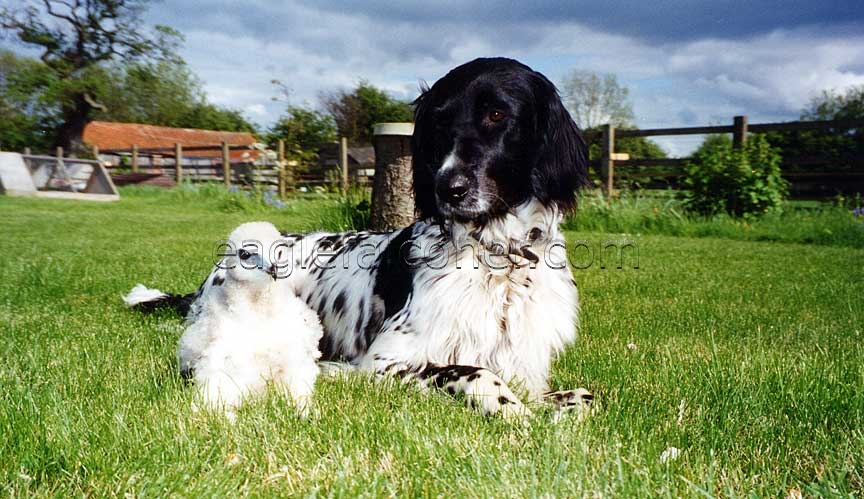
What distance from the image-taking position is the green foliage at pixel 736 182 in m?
13.1

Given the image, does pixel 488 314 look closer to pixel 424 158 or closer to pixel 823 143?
pixel 424 158

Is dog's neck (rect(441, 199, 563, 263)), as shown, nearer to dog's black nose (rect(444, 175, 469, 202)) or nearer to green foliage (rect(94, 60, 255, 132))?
dog's black nose (rect(444, 175, 469, 202))

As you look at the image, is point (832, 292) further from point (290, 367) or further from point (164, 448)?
point (164, 448)

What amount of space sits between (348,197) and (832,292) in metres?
6.81

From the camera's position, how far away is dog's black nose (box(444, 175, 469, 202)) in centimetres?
315

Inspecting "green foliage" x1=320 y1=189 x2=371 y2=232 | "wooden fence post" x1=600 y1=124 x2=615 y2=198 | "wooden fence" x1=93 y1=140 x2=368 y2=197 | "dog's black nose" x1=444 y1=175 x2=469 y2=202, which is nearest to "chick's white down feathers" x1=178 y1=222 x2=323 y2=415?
"dog's black nose" x1=444 y1=175 x2=469 y2=202

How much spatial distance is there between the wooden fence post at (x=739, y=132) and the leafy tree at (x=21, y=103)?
39579mm

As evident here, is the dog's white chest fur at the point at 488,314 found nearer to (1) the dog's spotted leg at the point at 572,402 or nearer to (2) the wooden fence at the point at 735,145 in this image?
(1) the dog's spotted leg at the point at 572,402

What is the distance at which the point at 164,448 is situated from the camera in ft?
7.68

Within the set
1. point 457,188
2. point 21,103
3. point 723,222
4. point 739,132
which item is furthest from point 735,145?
point 21,103

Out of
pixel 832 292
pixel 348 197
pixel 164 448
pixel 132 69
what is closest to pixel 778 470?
pixel 164 448

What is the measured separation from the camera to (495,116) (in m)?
3.45

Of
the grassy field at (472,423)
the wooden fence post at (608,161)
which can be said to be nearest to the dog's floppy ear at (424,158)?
the grassy field at (472,423)

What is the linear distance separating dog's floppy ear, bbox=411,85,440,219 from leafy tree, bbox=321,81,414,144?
130ft
